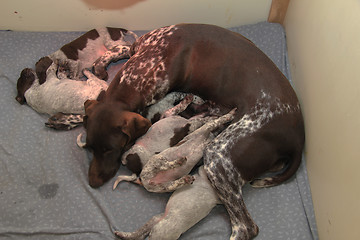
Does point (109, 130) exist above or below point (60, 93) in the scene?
above

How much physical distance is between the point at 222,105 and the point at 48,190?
6.00 feet

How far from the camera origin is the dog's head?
10.1 ft

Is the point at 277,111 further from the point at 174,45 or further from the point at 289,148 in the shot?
the point at 174,45

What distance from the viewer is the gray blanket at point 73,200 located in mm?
3133

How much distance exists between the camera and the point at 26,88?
3834 millimetres

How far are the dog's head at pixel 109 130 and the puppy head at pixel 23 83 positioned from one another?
39.1 inches

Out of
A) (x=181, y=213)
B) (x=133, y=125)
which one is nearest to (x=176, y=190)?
(x=181, y=213)

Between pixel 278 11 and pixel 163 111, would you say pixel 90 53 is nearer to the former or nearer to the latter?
pixel 163 111

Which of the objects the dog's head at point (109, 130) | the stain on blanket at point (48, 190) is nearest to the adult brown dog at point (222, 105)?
the dog's head at point (109, 130)

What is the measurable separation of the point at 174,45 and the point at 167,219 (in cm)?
156

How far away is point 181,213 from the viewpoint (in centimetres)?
293

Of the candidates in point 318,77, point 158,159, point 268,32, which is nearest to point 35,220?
point 158,159

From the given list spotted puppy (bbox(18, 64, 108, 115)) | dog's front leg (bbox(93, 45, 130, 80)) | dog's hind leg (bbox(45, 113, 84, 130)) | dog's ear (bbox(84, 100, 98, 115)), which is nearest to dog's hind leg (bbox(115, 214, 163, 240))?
dog's ear (bbox(84, 100, 98, 115))

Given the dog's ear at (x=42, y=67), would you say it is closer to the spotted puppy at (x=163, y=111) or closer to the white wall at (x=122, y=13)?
the spotted puppy at (x=163, y=111)
